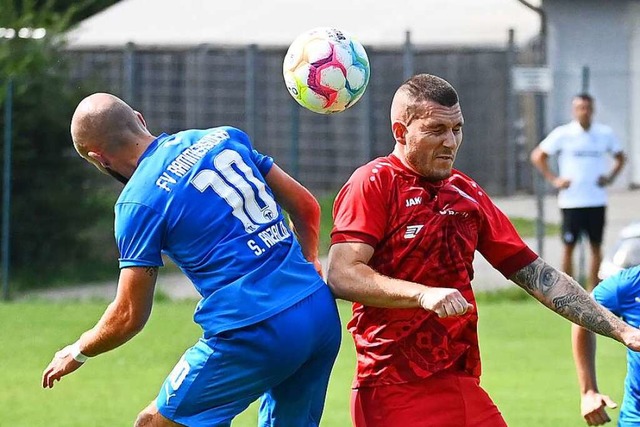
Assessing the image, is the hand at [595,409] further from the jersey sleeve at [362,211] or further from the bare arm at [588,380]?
the jersey sleeve at [362,211]

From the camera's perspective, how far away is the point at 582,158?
14.4m

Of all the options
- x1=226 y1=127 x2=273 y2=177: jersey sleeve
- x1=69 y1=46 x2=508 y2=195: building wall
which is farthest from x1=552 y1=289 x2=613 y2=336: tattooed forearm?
x1=69 y1=46 x2=508 y2=195: building wall

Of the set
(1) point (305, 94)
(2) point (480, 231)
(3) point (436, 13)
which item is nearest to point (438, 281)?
(2) point (480, 231)

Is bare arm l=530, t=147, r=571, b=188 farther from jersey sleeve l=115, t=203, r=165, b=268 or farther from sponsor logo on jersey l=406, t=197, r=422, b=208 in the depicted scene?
jersey sleeve l=115, t=203, r=165, b=268

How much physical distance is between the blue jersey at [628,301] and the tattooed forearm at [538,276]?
1.40 ft

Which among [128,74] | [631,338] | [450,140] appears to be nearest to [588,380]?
[631,338]

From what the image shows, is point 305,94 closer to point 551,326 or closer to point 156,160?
point 156,160

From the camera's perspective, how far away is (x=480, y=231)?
16.2 feet

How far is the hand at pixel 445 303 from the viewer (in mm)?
4121

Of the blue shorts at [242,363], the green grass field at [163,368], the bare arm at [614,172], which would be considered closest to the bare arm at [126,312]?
the blue shorts at [242,363]

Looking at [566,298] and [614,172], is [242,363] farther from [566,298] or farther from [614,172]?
[614,172]

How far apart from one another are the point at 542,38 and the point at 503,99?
7.25 ft

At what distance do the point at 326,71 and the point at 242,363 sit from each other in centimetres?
172

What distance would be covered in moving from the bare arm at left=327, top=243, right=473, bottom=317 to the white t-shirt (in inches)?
397
